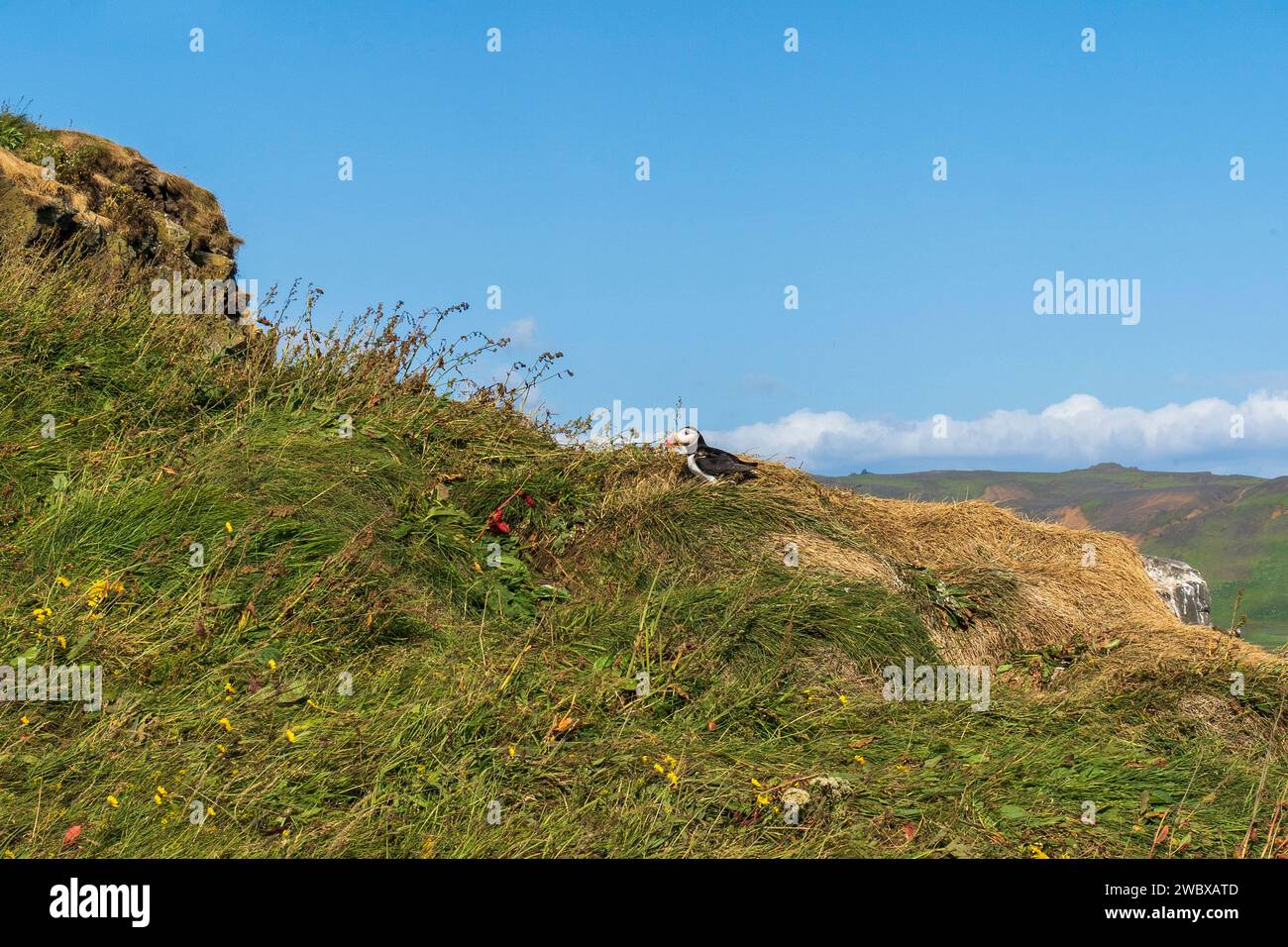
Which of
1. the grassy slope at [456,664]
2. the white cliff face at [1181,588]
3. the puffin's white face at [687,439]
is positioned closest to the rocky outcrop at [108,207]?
the grassy slope at [456,664]

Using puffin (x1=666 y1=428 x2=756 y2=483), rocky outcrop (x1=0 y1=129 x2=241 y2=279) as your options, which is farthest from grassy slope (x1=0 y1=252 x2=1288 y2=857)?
rocky outcrop (x1=0 y1=129 x2=241 y2=279)

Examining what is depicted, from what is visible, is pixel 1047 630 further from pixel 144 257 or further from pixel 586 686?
pixel 144 257

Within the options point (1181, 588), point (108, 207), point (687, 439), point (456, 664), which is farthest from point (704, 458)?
point (108, 207)

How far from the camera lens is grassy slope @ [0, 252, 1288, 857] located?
5.26 meters

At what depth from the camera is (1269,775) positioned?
7.16m

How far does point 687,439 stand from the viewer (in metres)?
10.1

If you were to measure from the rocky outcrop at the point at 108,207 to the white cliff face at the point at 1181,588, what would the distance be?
12980mm

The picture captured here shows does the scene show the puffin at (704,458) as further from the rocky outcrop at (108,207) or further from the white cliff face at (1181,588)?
the rocky outcrop at (108,207)

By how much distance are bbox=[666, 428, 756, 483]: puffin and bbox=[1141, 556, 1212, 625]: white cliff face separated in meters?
6.14

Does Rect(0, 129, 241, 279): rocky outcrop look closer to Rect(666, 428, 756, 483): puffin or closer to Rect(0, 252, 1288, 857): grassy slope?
Rect(0, 252, 1288, 857): grassy slope

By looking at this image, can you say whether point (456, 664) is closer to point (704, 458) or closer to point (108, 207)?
point (704, 458)

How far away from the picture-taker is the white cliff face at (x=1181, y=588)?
12.5m
